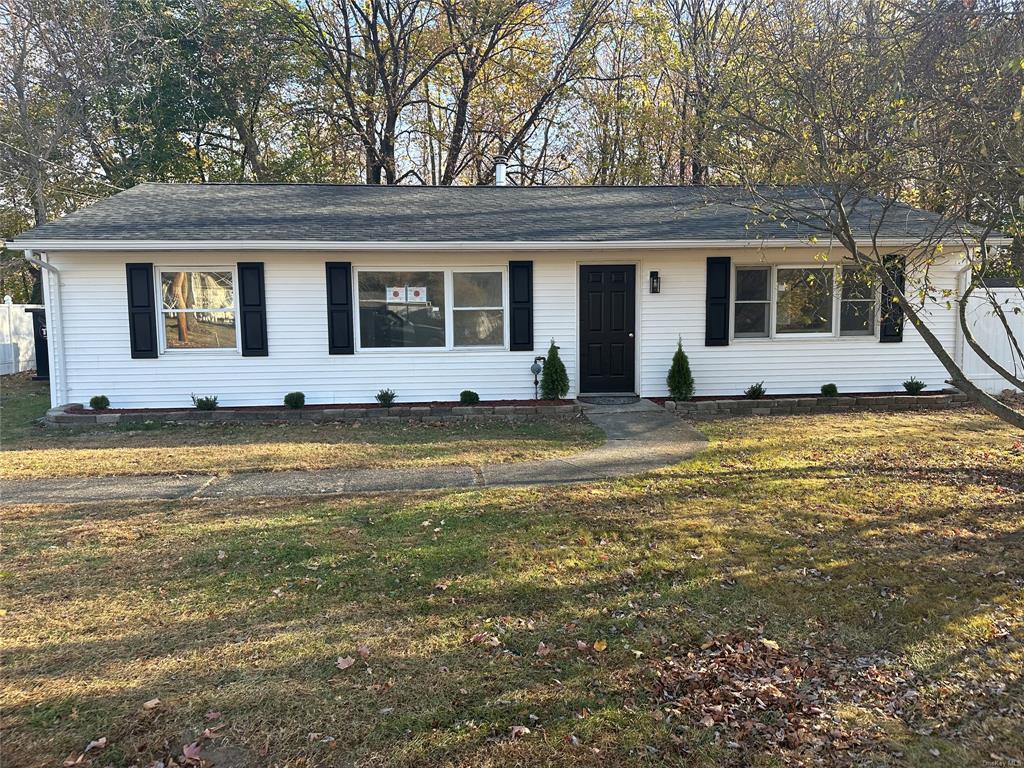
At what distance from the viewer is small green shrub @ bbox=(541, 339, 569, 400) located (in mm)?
10008

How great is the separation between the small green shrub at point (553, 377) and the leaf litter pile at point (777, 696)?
688 cm

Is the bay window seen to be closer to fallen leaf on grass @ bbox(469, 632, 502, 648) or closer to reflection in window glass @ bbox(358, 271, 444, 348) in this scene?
reflection in window glass @ bbox(358, 271, 444, 348)

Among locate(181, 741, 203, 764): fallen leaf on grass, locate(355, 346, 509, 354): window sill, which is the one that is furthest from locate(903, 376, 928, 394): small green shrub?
locate(181, 741, 203, 764): fallen leaf on grass

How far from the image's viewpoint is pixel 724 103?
5.89 meters

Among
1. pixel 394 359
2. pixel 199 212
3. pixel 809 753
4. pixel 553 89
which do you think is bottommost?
pixel 809 753

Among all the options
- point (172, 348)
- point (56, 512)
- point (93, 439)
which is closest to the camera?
point (56, 512)

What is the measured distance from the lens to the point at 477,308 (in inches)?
404

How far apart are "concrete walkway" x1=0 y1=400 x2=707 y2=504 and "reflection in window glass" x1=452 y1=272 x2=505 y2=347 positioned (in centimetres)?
368

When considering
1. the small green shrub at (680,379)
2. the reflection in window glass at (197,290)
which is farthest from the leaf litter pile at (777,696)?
the reflection in window glass at (197,290)

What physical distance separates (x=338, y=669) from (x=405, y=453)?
4.33 m

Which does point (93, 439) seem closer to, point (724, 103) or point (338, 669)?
point (338, 669)

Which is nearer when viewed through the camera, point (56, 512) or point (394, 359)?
point (56, 512)

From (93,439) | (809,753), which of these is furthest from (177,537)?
(93,439)

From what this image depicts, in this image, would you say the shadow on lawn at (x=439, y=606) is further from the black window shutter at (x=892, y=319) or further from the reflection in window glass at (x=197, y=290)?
the black window shutter at (x=892, y=319)
